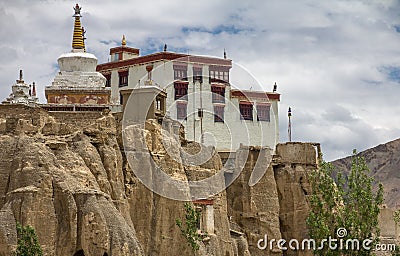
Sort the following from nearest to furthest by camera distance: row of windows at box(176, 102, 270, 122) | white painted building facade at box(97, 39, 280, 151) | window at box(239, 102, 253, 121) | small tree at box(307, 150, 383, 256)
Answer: small tree at box(307, 150, 383, 256)
white painted building facade at box(97, 39, 280, 151)
row of windows at box(176, 102, 270, 122)
window at box(239, 102, 253, 121)

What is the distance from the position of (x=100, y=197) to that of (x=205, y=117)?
104 ft

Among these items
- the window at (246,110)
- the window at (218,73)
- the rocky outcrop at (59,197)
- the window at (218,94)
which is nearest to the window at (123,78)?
the window at (218,73)

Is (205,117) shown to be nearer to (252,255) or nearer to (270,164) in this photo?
(270,164)

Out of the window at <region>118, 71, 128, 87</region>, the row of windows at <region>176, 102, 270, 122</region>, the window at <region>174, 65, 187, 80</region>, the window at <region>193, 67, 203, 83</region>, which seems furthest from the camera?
the window at <region>118, 71, 128, 87</region>

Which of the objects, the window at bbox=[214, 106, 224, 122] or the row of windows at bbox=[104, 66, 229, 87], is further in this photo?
the window at bbox=[214, 106, 224, 122]

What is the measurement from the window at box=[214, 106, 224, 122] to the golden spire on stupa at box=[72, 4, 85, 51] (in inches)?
557

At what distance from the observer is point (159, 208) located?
64.2m

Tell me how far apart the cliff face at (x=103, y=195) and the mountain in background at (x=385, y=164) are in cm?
4358

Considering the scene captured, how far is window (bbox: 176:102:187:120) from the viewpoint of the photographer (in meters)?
86.6

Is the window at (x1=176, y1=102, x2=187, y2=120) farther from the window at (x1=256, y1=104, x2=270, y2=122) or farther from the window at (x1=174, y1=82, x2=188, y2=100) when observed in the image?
the window at (x1=256, y1=104, x2=270, y2=122)

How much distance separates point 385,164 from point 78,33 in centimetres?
5355

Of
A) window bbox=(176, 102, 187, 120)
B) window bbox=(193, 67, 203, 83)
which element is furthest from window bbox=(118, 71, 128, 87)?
window bbox=(193, 67, 203, 83)

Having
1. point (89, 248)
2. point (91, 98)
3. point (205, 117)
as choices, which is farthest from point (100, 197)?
point (205, 117)

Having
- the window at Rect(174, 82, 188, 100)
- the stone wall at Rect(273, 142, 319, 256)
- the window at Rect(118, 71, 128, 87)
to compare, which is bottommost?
the stone wall at Rect(273, 142, 319, 256)
